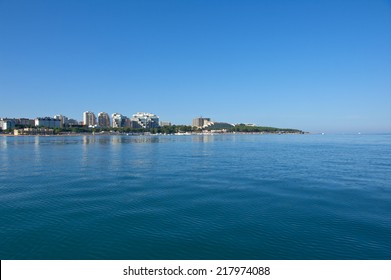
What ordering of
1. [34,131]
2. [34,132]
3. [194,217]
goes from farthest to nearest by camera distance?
[34,131]
[34,132]
[194,217]

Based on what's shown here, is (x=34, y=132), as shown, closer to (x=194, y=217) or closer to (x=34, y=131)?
(x=34, y=131)

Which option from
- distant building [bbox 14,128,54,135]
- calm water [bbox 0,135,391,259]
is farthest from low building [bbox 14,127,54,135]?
calm water [bbox 0,135,391,259]

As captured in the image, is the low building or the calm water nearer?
the calm water

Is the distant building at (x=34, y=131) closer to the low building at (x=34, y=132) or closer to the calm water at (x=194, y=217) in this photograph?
the low building at (x=34, y=132)

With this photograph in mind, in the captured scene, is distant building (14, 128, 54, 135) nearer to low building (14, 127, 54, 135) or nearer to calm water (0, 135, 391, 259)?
low building (14, 127, 54, 135)

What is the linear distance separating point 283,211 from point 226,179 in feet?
30.4

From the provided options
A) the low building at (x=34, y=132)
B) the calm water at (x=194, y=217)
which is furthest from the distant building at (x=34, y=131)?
the calm water at (x=194, y=217)

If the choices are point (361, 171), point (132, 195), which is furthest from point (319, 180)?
point (132, 195)

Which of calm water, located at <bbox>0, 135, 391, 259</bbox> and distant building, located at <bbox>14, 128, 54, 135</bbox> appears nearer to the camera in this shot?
calm water, located at <bbox>0, 135, 391, 259</bbox>

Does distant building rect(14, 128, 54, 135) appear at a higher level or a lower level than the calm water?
higher

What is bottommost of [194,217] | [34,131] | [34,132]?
[194,217]

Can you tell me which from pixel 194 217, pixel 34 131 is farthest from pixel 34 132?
pixel 194 217
